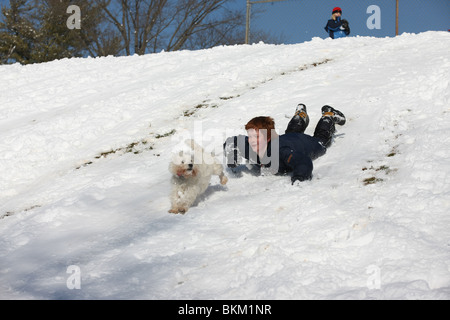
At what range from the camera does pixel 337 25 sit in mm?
10789

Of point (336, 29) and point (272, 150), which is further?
point (336, 29)

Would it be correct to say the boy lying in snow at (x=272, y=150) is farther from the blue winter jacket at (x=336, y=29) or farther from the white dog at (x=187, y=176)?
the blue winter jacket at (x=336, y=29)

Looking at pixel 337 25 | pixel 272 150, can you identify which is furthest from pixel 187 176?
pixel 337 25

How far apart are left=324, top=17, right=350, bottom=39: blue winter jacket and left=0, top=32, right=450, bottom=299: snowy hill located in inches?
86.5

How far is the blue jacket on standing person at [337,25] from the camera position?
10.7m

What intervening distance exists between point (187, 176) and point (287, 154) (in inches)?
43.9

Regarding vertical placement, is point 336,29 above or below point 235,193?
above

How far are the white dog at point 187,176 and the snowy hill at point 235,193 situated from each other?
14cm

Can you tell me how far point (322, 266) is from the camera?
8.63ft

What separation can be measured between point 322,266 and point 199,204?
1.70m

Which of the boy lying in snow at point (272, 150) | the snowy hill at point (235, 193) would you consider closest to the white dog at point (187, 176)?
the snowy hill at point (235, 193)

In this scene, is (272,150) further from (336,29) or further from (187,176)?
(336,29)
